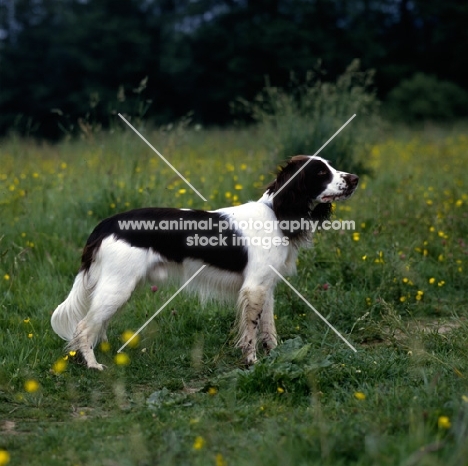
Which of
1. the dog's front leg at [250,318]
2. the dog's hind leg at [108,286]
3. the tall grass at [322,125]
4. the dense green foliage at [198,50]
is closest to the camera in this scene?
the dog's hind leg at [108,286]

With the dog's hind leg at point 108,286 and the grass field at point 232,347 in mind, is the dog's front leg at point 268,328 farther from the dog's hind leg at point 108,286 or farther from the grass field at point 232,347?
the dog's hind leg at point 108,286

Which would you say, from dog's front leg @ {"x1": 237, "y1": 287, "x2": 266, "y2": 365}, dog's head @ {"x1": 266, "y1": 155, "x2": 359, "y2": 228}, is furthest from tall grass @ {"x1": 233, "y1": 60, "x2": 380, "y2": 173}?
dog's front leg @ {"x1": 237, "y1": 287, "x2": 266, "y2": 365}

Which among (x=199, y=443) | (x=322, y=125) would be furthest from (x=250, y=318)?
(x=322, y=125)

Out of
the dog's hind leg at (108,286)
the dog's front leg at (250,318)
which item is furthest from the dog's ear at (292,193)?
the dog's hind leg at (108,286)

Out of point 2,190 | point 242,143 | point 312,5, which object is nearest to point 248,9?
point 312,5

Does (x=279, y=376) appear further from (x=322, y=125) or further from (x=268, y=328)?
(x=322, y=125)

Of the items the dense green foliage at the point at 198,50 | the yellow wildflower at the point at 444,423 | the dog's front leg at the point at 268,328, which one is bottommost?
the dense green foliage at the point at 198,50

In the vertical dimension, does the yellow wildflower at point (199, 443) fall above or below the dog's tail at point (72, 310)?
above

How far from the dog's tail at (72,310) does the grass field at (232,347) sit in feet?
0.46

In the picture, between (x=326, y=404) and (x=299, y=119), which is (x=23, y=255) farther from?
(x=299, y=119)

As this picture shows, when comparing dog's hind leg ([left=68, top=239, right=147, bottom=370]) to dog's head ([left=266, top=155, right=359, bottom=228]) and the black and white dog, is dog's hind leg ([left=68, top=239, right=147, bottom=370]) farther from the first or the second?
dog's head ([left=266, top=155, right=359, bottom=228])

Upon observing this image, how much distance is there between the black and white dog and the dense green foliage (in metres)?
20.3

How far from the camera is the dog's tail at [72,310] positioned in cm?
471

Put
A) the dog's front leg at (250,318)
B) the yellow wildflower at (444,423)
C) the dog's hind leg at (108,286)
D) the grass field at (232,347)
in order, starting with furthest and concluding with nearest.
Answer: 1. the dog's front leg at (250,318)
2. the dog's hind leg at (108,286)
3. the grass field at (232,347)
4. the yellow wildflower at (444,423)
